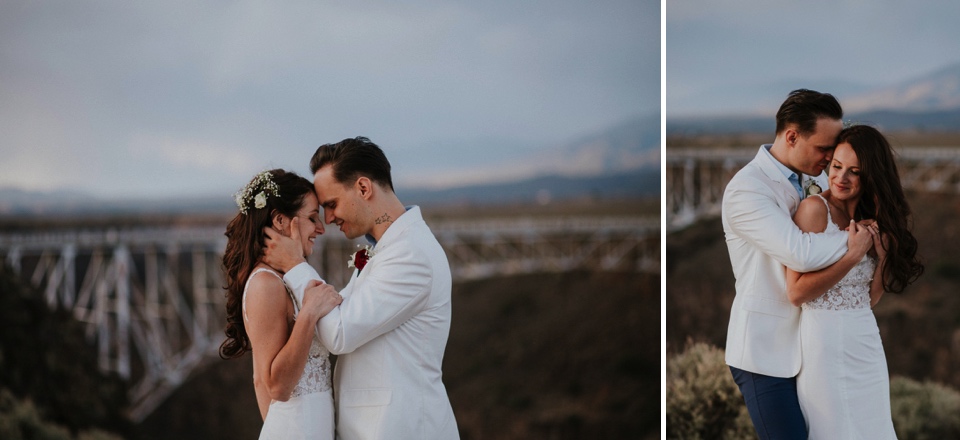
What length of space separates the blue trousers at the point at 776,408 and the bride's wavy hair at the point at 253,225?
165 centimetres

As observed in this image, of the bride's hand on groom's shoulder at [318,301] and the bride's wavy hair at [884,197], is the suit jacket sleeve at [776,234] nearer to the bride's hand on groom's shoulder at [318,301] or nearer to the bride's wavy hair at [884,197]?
the bride's wavy hair at [884,197]

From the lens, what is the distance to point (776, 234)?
3.02 metres

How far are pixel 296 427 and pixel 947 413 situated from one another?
16.3 feet

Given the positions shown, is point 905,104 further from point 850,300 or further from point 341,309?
point 341,309

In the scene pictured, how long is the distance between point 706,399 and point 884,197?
104 inches

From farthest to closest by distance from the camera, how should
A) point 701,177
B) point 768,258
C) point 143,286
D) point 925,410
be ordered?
point 701,177 → point 143,286 → point 925,410 → point 768,258

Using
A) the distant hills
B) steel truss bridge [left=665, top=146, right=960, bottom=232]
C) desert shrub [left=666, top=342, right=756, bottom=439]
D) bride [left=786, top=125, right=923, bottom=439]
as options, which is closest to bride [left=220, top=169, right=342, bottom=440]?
bride [left=786, top=125, right=923, bottom=439]

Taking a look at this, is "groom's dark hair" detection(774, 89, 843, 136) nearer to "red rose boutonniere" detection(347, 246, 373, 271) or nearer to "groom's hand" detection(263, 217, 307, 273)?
"red rose boutonniere" detection(347, 246, 373, 271)

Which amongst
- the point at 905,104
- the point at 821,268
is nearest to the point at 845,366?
the point at 821,268

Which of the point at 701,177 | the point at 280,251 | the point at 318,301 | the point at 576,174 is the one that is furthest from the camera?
the point at 576,174

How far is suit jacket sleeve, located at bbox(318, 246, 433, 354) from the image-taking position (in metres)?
2.60

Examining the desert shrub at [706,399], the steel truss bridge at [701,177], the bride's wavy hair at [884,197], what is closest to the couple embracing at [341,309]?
the bride's wavy hair at [884,197]

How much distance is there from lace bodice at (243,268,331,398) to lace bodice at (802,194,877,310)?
162 centimetres

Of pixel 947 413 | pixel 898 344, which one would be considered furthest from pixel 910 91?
pixel 947 413
